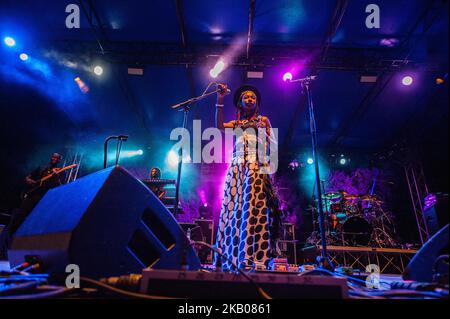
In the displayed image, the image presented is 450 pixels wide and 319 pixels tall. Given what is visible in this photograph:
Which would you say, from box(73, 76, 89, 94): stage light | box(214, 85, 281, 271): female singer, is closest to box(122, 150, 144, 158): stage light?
box(73, 76, 89, 94): stage light

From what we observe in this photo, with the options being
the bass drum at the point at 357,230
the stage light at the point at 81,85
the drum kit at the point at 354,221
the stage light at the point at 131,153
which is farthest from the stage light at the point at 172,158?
the bass drum at the point at 357,230

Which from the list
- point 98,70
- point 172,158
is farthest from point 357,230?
point 98,70

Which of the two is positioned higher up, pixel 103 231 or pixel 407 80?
pixel 407 80

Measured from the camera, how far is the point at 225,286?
45.9 inches

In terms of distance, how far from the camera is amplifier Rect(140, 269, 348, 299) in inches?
45.4

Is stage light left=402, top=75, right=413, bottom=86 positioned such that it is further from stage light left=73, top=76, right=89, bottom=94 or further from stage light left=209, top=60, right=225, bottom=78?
stage light left=73, top=76, right=89, bottom=94

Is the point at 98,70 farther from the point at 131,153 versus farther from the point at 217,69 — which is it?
the point at 131,153

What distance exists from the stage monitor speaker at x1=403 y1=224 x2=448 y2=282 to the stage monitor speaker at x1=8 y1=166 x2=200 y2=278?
1.19 metres

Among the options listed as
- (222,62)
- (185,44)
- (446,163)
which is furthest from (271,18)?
(446,163)

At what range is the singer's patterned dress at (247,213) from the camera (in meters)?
2.53

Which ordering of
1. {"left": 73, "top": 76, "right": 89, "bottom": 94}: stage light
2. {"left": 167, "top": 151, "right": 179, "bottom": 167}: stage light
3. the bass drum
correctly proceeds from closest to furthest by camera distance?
the bass drum → {"left": 73, "top": 76, "right": 89, "bottom": 94}: stage light → {"left": 167, "top": 151, "right": 179, "bottom": 167}: stage light

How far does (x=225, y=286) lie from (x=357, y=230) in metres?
7.06
